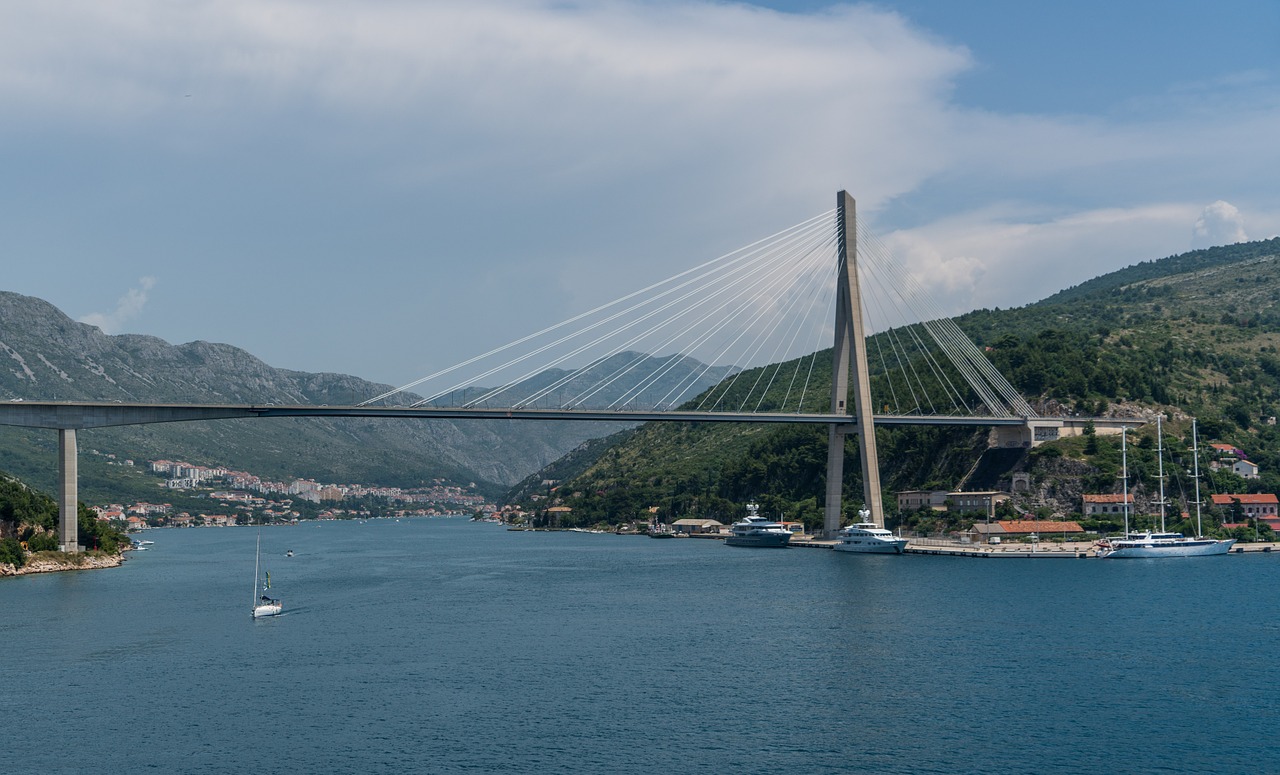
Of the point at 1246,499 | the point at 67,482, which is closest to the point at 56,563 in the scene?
the point at 67,482

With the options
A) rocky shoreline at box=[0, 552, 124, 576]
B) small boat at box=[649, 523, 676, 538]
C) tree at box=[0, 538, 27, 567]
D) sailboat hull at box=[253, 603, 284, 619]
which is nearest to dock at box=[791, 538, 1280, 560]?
small boat at box=[649, 523, 676, 538]

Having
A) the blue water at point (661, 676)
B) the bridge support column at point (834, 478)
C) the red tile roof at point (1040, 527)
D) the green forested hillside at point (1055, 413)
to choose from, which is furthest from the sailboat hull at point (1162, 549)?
the bridge support column at point (834, 478)

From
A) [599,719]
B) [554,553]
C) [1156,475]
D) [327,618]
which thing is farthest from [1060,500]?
[599,719]

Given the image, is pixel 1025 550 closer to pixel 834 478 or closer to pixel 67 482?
pixel 834 478

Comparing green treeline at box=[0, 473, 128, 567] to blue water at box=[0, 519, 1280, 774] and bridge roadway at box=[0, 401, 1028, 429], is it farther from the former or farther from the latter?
blue water at box=[0, 519, 1280, 774]

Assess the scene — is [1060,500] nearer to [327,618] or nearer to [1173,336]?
[1173,336]

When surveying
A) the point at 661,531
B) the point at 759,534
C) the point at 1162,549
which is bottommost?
the point at 661,531
